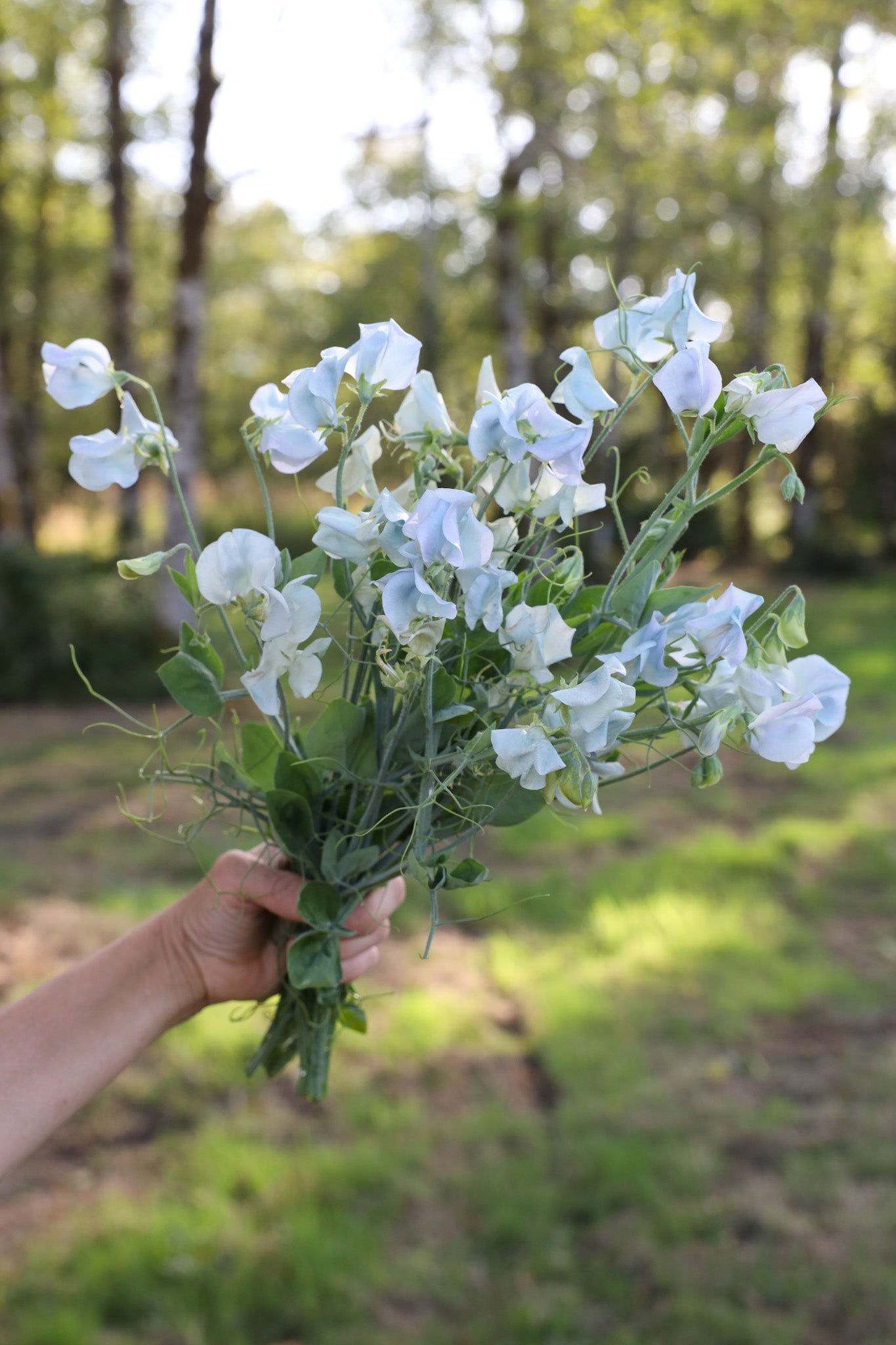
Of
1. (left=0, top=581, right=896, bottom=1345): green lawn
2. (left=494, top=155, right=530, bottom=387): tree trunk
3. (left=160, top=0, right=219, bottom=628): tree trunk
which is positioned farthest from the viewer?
(left=494, top=155, right=530, bottom=387): tree trunk

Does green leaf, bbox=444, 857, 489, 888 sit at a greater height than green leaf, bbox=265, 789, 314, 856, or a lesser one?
greater

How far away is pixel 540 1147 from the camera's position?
2.93 metres

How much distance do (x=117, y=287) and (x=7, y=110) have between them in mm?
4746

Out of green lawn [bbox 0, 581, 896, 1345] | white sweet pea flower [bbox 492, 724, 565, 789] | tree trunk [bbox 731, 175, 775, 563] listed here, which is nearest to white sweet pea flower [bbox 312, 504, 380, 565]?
white sweet pea flower [bbox 492, 724, 565, 789]

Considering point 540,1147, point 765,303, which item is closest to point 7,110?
point 765,303

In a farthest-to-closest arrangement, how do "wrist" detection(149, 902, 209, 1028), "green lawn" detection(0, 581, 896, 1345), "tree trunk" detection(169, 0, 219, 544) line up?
"tree trunk" detection(169, 0, 219, 544), "green lawn" detection(0, 581, 896, 1345), "wrist" detection(149, 902, 209, 1028)

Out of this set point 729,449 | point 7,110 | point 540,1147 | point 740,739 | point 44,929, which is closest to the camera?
point 740,739

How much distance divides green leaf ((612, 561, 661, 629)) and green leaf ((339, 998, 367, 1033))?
27.5 inches

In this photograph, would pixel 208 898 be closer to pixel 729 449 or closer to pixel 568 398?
pixel 568 398

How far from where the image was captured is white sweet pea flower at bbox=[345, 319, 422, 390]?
110cm

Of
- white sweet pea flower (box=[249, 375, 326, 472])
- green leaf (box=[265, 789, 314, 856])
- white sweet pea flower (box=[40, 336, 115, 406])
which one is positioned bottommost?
green leaf (box=[265, 789, 314, 856])

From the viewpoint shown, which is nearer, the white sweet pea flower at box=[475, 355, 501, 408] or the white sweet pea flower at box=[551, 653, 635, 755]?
the white sweet pea flower at box=[551, 653, 635, 755]

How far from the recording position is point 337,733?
124 cm

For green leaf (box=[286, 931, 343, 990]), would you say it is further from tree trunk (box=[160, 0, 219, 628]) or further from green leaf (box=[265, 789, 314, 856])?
tree trunk (box=[160, 0, 219, 628])
